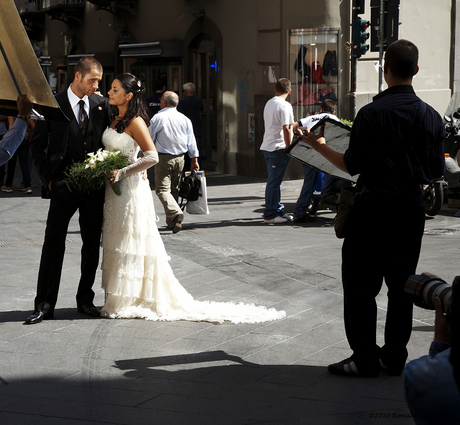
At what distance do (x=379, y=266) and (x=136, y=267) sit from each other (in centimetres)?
212

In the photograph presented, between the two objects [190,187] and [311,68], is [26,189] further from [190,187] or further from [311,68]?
[311,68]

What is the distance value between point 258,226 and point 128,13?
46.5 feet

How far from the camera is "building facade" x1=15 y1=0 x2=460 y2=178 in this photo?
15.8 metres

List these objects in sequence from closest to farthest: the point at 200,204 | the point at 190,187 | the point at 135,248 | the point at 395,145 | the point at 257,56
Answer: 1. the point at 395,145
2. the point at 135,248
3. the point at 190,187
4. the point at 200,204
5. the point at 257,56

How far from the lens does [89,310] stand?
5.64 meters

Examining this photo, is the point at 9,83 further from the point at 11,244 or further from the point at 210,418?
the point at 11,244

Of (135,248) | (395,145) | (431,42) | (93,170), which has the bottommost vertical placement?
(135,248)

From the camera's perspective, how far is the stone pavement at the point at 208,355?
379 cm

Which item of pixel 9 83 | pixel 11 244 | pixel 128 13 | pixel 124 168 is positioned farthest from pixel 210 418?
pixel 128 13

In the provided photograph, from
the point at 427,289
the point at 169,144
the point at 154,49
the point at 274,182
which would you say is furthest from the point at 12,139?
the point at 154,49

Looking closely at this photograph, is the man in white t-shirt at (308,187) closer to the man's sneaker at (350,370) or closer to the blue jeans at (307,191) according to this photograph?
the blue jeans at (307,191)

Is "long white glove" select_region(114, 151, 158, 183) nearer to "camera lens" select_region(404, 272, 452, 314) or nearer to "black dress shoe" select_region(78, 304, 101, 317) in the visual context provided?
"black dress shoe" select_region(78, 304, 101, 317)

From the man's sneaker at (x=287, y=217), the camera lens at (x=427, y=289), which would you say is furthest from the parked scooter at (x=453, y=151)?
the camera lens at (x=427, y=289)

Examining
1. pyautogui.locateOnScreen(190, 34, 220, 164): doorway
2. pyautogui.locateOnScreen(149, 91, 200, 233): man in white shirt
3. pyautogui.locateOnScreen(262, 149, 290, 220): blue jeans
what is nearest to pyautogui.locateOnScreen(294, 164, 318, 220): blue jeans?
pyautogui.locateOnScreen(262, 149, 290, 220): blue jeans
